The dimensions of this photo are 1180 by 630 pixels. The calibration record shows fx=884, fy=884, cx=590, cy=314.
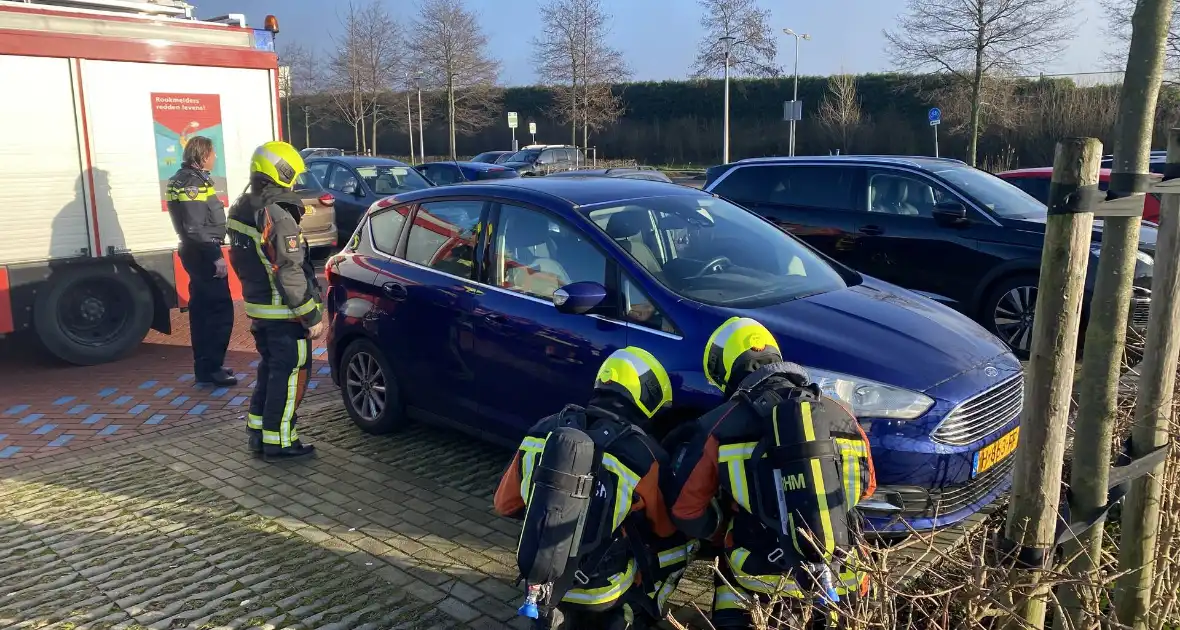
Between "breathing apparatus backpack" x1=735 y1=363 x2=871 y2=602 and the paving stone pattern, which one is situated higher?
"breathing apparatus backpack" x1=735 y1=363 x2=871 y2=602

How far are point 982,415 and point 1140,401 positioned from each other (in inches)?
26.7

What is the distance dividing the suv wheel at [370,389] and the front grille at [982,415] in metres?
3.31

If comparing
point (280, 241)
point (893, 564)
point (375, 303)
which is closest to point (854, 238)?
point (375, 303)

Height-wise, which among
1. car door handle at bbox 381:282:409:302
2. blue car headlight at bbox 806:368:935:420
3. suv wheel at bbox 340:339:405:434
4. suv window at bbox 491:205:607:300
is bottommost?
suv wheel at bbox 340:339:405:434

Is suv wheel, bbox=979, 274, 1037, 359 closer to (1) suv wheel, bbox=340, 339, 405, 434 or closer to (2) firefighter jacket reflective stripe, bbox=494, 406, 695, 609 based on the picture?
(1) suv wheel, bbox=340, 339, 405, 434

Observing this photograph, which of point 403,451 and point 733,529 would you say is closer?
point 733,529

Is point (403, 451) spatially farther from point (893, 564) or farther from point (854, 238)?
point (854, 238)

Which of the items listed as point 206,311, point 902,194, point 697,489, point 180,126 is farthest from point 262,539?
point 902,194

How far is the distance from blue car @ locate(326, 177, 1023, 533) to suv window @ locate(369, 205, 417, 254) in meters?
0.01

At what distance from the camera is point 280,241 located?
17.2 feet

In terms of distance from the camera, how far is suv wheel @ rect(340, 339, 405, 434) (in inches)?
220

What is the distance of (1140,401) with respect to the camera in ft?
10.3

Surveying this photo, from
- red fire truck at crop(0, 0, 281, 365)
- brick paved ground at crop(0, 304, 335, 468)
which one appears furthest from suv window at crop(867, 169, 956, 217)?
red fire truck at crop(0, 0, 281, 365)

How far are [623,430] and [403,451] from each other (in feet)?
10.1
